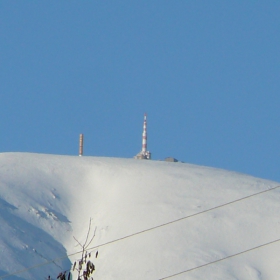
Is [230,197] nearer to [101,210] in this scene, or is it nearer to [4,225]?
[101,210]

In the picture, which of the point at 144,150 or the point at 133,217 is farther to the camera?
the point at 144,150

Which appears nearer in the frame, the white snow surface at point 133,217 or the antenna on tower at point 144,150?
the white snow surface at point 133,217

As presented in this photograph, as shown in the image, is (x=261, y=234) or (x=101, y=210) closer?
(x=261, y=234)

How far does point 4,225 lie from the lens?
114 ft

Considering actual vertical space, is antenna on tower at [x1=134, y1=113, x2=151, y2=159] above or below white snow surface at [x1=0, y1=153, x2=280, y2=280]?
above

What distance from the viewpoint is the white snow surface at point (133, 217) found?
32.5 metres

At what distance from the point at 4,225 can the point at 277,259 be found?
936 cm

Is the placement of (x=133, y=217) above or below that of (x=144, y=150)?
below

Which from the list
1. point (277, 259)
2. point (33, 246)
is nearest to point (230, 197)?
A: point (277, 259)

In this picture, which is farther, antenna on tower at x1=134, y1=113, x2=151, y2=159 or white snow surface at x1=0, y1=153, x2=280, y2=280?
antenna on tower at x1=134, y1=113, x2=151, y2=159

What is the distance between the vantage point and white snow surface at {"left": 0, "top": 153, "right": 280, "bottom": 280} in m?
32.5

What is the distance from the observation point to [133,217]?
36125 mm

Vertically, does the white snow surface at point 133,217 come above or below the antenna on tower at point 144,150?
below

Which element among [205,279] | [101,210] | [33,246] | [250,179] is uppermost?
[250,179]
